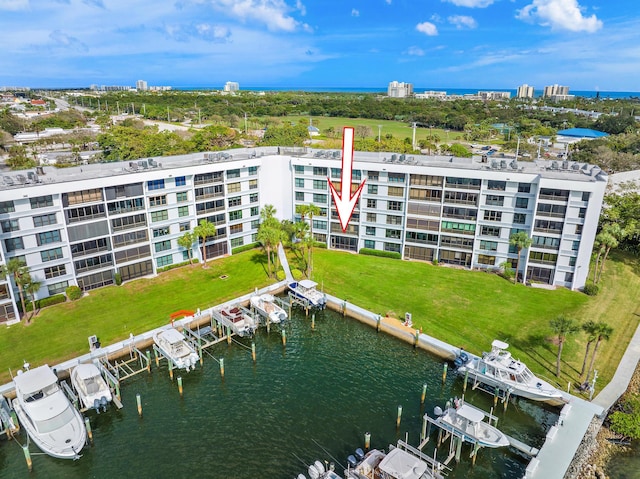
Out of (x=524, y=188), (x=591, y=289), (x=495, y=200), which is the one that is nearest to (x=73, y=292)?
(x=495, y=200)

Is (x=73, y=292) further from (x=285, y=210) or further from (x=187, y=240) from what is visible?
(x=285, y=210)

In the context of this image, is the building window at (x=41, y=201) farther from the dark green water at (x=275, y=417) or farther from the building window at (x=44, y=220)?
the dark green water at (x=275, y=417)

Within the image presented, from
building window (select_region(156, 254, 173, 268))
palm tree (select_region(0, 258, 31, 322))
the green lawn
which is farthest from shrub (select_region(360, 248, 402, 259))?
palm tree (select_region(0, 258, 31, 322))

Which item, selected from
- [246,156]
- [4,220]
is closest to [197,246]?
[246,156]

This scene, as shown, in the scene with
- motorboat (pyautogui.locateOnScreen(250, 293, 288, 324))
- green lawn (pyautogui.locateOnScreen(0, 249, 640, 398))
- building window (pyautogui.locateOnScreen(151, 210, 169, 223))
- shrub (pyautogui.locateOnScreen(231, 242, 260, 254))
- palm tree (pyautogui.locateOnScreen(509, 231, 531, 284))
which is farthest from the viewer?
shrub (pyautogui.locateOnScreen(231, 242, 260, 254))

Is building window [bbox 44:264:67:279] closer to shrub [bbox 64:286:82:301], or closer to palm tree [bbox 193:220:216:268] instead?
shrub [bbox 64:286:82:301]

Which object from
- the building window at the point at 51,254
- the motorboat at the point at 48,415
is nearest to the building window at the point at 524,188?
the motorboat at the point at 48,415
